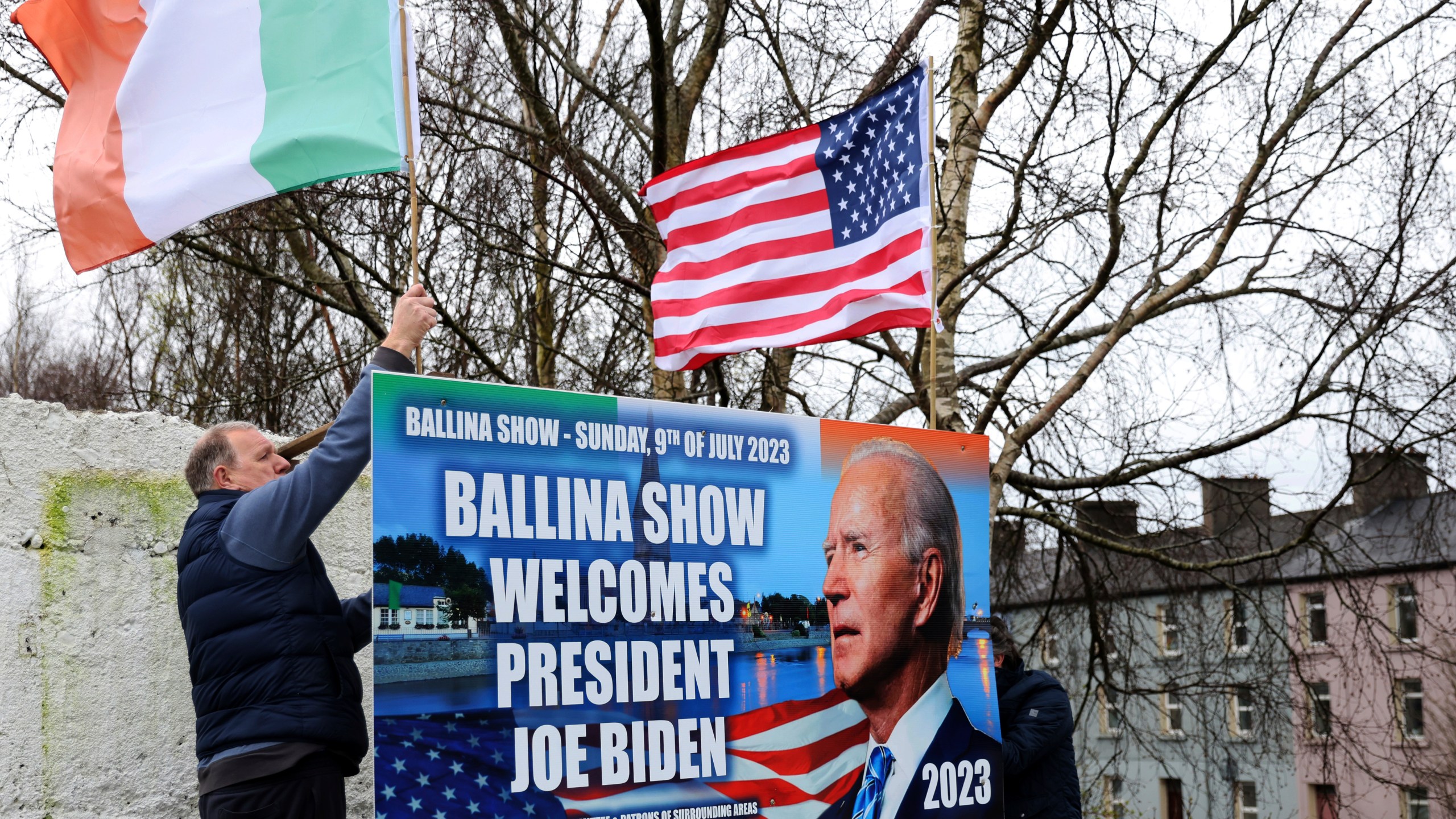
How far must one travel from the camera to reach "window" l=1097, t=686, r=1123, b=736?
31.1 feet

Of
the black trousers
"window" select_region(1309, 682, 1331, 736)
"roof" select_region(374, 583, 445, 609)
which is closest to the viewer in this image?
the black trousers

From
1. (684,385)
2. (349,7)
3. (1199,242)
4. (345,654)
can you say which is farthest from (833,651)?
(1199,242)

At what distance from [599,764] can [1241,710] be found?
732cm

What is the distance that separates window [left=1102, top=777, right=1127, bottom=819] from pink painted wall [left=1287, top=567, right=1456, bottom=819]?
1.43m

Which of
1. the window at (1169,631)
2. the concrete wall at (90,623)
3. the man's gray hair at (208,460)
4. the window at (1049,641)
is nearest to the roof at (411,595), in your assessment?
the man's gray hair at (208,460)

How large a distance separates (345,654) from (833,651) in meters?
1.45

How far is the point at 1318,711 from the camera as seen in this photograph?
880 centimetres

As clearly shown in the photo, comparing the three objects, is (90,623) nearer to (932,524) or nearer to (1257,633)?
(932,524)

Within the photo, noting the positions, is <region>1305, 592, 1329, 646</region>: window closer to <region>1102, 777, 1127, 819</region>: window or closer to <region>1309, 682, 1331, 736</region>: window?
<region>1309, 682, 1331, 736</region>: window

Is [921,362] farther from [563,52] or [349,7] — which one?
[349,7]

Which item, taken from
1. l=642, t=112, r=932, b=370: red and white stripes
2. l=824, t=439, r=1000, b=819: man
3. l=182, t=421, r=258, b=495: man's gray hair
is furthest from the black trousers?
l=642, t=112, r=932, b=370: red and white stripes

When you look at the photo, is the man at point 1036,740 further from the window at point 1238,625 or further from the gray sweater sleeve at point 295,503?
the window at point 1238,625

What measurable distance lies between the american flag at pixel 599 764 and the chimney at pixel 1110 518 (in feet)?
20.5

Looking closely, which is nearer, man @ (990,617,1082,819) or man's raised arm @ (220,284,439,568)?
man's raised arm @ (220,284,439,568)
